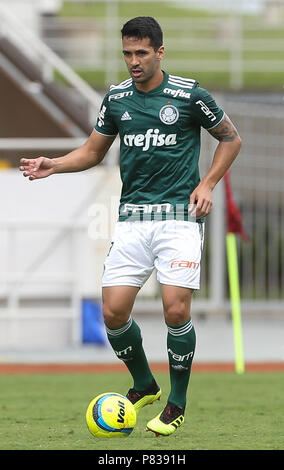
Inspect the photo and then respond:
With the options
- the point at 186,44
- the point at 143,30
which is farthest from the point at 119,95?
the point at 186,44

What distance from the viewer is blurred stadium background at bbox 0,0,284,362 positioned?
13125 mm

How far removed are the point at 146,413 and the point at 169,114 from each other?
2204 millimetres

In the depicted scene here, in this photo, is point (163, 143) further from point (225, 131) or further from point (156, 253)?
point (156, 253)

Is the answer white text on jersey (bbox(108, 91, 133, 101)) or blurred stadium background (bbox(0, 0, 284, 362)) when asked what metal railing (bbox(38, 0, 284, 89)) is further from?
white text on jersey (bbox(108, 91, 133, 101))

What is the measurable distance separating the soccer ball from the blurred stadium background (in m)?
5.60

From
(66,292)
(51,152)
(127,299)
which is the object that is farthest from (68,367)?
(127,299)

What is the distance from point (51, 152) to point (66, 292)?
2154 millimetres

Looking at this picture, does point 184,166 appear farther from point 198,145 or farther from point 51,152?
point 51,152

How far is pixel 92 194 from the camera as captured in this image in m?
13.3

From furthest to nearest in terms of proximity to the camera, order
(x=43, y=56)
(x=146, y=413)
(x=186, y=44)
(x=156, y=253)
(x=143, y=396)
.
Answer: (x=186, y=44)
(x=43, y=56)
(x=146, y=413)
(x=143, y=396)
(x=156, y=253)

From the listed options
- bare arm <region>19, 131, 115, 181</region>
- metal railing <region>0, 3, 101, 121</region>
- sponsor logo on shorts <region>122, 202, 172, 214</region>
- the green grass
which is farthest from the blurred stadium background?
sponsor logo on shorts <region>122, 202, 172, 214</region>

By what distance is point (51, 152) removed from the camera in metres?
14.6

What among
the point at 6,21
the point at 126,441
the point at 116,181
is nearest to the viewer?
the point at 126,441

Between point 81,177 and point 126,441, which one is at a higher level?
point 81,177
